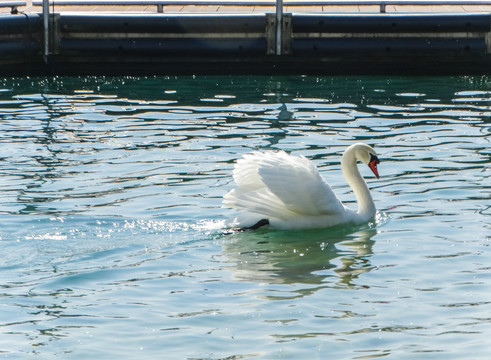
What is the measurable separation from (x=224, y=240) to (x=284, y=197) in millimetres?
661

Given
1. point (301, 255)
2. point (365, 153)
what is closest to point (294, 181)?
point (301, 255)

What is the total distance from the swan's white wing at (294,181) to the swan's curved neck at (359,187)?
64 centimetres

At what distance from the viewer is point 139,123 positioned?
15445 millimetres

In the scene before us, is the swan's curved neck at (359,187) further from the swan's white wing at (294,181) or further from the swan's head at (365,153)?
the swan's white wing at (294,181)

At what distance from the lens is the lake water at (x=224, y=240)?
7.34 metres

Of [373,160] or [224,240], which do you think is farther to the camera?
[373,160]

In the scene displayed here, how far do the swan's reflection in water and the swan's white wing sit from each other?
34cm

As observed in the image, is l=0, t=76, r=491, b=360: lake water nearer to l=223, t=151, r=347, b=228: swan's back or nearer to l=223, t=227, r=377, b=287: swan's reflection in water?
l=223, t=227, r=377, b=287: swan's reflection in water

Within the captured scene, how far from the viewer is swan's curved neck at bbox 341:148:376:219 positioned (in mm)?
10594

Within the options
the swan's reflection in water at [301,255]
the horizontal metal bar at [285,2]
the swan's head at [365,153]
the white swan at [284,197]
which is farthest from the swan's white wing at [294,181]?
the horizontal metal bar at [285,2]

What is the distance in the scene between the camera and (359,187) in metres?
10.8

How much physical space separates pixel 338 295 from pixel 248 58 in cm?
1182

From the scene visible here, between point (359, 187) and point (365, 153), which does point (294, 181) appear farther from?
point (365, 153)

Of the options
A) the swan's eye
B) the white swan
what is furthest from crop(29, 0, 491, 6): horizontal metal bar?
the white swan
